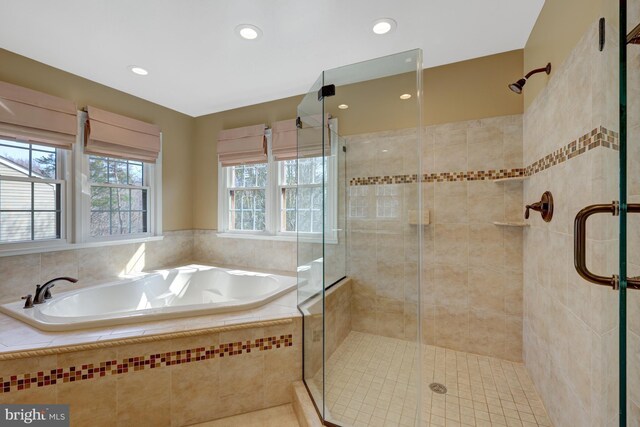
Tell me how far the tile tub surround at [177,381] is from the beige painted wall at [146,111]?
210cm

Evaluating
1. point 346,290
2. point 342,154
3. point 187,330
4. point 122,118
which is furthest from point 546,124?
point 122,118

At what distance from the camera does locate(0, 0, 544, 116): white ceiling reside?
64.9 inches

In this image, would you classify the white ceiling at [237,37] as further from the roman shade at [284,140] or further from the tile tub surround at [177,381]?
the tile tub surround at [177,381]

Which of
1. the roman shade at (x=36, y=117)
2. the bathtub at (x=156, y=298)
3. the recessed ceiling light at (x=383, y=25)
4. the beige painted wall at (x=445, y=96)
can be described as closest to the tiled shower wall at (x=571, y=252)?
the beige painted wall at (x=445, y=96)

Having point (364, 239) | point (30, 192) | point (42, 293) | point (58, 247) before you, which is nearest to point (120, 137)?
point (30, 192)

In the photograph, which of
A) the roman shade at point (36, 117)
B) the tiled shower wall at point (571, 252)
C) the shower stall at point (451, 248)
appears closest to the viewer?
the tiled shower wall at point (571, 252)

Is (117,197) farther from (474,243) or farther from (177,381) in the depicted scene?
(474,243)

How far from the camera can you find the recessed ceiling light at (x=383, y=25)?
177cm

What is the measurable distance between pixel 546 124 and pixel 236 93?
8.98ft

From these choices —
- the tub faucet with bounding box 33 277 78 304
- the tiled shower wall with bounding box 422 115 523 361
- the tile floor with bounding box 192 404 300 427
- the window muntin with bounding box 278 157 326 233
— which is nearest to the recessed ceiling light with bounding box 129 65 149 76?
the window muntin with bounding box 278 157 326 233

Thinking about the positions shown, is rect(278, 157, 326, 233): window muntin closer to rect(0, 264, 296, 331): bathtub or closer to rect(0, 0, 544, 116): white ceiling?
rect(0, 264, 296, 331): bathtub

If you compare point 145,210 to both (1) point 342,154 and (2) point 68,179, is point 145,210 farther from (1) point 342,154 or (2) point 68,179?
(1) point 342,154

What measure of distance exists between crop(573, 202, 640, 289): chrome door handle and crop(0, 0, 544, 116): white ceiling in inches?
63.9

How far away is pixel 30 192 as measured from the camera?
225 cm
